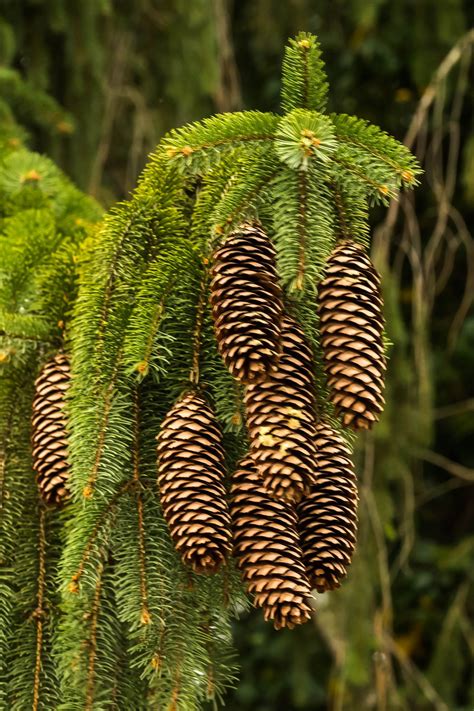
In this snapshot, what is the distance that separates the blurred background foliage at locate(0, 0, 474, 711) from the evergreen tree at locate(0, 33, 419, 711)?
3.14 ft

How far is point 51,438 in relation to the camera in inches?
44.2

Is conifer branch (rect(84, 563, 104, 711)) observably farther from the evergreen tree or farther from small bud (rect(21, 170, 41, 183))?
small bud (rect(21, 170, 41, 183))

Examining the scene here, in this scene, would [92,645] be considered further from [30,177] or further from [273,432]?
[30,177]

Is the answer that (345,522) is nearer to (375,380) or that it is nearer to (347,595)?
(375,380)

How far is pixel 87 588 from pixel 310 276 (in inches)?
15.4

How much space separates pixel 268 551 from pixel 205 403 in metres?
0.17

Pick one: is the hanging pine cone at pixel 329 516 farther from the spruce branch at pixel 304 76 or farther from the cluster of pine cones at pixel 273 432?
the spruce branch at pixel 304 76

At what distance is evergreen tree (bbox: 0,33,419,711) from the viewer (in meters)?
0.98

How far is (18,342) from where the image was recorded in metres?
1.20

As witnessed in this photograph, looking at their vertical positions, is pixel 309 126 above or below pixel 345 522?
above

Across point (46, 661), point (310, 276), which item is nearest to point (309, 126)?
point (310, 276)

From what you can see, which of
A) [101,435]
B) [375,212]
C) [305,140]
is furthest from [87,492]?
[375,212]

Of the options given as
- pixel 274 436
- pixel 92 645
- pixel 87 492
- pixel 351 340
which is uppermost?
pixel 351 340

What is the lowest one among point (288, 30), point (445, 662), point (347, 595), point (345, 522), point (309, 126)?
point (445, 662)
